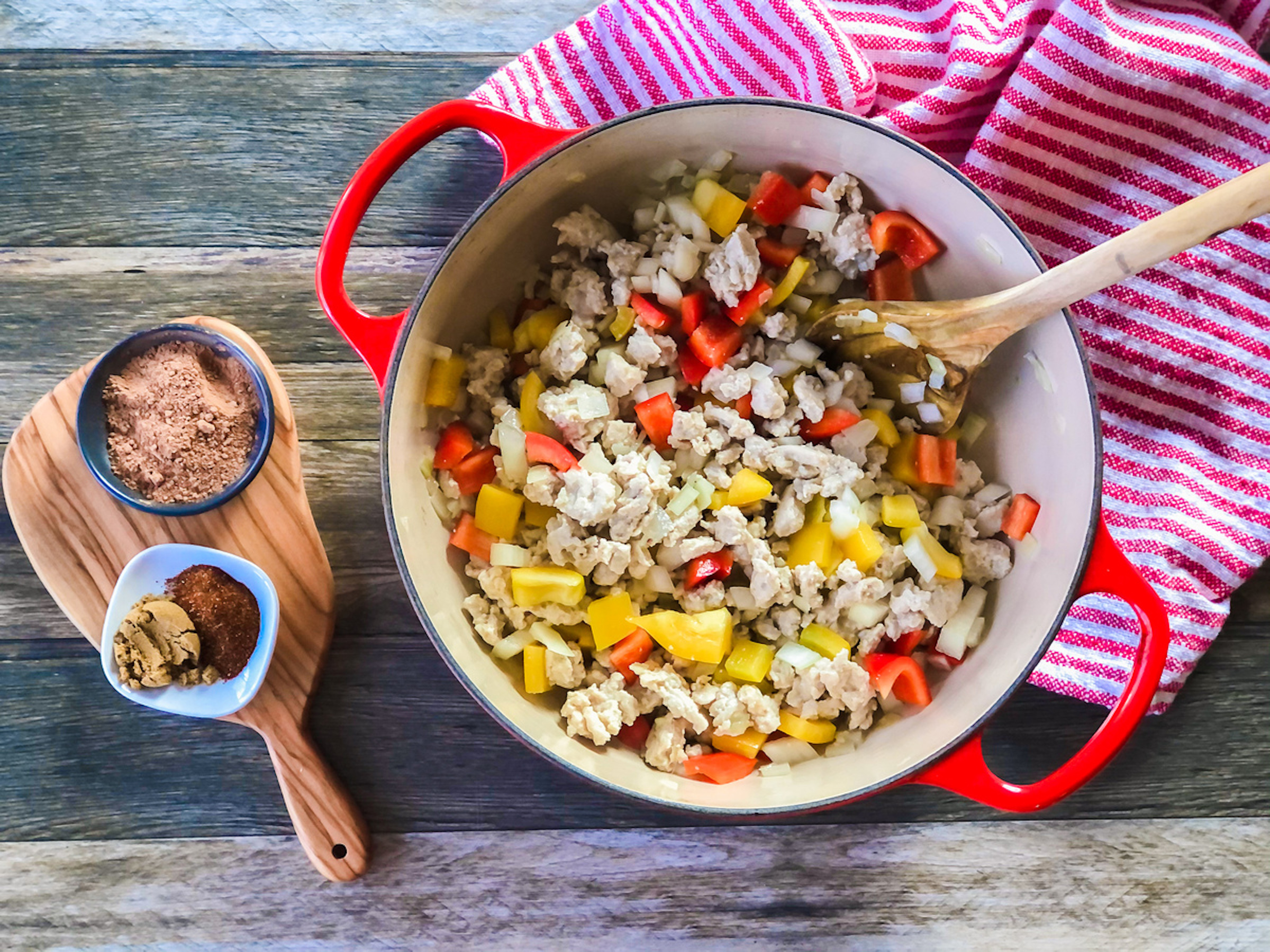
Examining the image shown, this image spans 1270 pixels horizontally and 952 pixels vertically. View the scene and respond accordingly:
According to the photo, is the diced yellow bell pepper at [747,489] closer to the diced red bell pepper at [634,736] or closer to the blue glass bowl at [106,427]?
the diced red bell pepper at [634,736]

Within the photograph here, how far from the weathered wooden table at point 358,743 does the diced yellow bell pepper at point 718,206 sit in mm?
506

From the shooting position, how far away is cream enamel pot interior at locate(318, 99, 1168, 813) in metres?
1.34

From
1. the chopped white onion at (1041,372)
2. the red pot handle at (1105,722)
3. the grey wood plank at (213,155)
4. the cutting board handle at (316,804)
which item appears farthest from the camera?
the grey wood plank at (213,155)

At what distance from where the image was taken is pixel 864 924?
179cm

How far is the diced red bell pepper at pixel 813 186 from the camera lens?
154cm

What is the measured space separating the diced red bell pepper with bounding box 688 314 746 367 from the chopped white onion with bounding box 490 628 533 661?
555 millimetres

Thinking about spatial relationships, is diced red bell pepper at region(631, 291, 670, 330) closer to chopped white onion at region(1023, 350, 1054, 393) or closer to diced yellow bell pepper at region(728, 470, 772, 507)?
diced yellow bell pepper at region(728, 470, 772, 507)

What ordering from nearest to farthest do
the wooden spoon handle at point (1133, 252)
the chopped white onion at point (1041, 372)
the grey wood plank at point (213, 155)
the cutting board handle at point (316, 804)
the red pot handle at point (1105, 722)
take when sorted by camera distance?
1. the wooden spoon handle at point (1133, 252)
2. the red pot handle at point (1105, 722)
3. the chopped white onion at point (1041, 372)
4. the cutting board handle at point (316, 804)
5. the grey wood plank at point (213, 155)

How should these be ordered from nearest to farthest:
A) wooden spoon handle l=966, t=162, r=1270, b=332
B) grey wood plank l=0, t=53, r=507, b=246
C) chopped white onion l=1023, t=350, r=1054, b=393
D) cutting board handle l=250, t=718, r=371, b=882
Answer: wooden spoon handle l=966, t=162, r=1270, b=332
chopped white onion l=1023, t=350, r=1054, b=393
cutting board handle l=250, t=718, r=371, b=882
grey wood plank l=0, t=53, r=507, b=246

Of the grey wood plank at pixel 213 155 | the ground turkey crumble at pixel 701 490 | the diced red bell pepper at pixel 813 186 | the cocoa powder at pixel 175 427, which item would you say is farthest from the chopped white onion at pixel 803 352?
the cocoa powder at pixel 175 427

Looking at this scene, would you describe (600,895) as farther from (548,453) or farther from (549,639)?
(548,453)

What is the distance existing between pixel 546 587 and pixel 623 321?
47 cm

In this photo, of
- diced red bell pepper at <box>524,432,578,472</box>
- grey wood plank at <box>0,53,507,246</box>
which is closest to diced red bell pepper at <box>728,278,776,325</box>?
diced red bell pepper at <box>524,432,578,472</box>

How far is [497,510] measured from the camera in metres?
1.56
